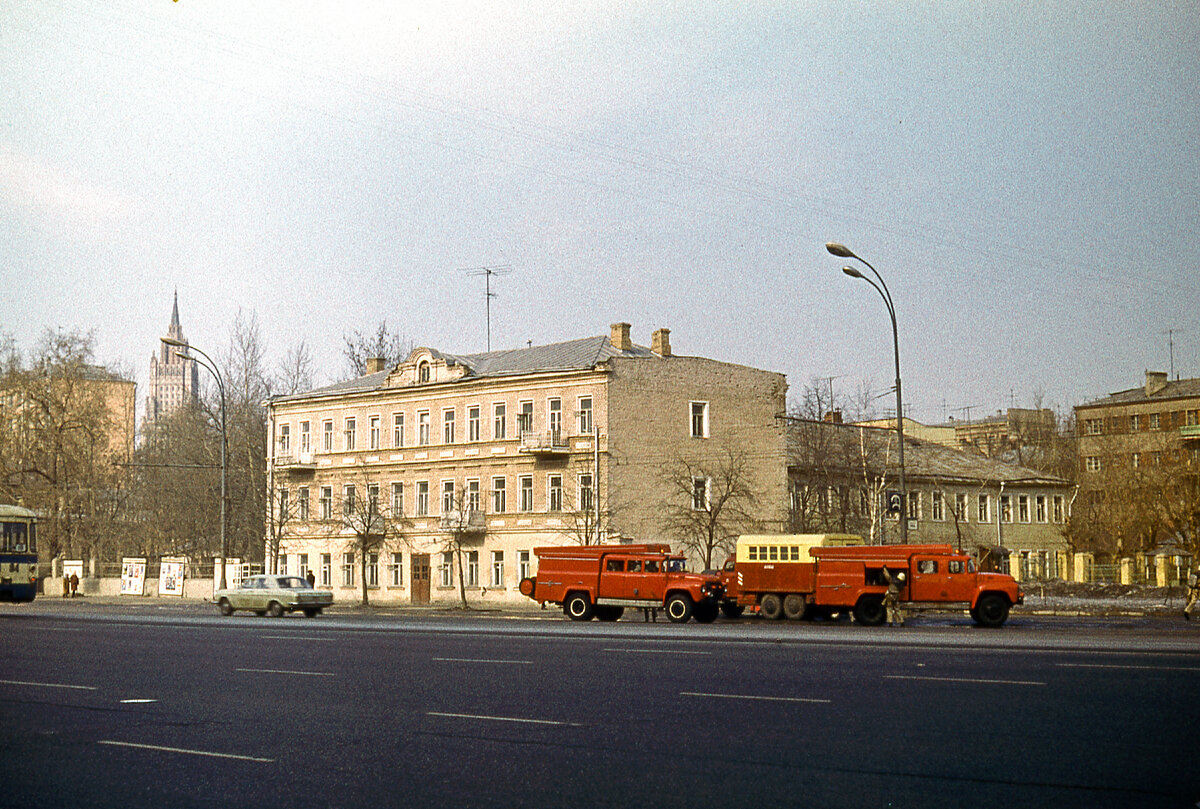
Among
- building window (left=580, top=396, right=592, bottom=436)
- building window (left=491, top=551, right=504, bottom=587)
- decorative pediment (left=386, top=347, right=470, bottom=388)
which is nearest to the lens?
building window (left=580, top=396, right=592, bottom=436)

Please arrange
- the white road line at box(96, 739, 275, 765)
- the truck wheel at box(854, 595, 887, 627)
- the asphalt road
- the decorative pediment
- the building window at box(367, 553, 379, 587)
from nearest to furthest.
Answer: the asphalt road < the white road line at box(96, 739, 275, 765) < the truck wheel at box(854, 595, 887, 627) < the decorative pediment < the building window at box(367, 553, 379, 587)

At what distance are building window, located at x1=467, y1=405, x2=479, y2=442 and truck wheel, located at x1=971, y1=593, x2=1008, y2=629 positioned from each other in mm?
30762

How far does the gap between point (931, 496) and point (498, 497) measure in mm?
26143

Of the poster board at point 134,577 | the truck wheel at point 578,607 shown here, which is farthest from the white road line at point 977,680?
the poster board at point 134,577

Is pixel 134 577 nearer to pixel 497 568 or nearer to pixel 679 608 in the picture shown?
pixel 497 568

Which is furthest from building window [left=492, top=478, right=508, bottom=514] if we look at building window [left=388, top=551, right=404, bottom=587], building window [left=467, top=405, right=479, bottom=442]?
building window [left=388, top=551, right=404, bottom=587]

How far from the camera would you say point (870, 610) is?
36344 millimetres

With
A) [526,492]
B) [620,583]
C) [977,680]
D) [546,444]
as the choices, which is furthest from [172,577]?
[977,680]

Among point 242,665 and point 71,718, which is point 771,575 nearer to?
point 242,665

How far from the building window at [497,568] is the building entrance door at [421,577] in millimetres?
3939

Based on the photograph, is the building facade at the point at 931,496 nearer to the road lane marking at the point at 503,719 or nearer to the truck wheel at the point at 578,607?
the truck wheel at the point at 578,607

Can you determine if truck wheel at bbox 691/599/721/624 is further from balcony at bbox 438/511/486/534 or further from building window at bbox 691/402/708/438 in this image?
balcony at bbox 438/511/486/534

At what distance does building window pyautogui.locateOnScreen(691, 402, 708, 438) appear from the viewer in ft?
193

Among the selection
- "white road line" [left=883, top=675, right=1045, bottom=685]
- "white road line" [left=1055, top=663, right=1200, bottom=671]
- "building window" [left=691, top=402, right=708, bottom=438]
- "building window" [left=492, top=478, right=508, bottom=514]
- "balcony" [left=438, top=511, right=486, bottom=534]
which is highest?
"building window" [left=691, top=402, right=708, bottom=438]
